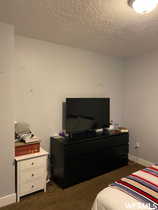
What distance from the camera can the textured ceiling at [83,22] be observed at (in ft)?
5.42

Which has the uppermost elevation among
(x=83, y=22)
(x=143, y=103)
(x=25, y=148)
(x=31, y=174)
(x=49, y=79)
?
(x=83, y=22)

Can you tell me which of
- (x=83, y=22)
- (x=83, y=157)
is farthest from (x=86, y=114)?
(x=83, y=22)

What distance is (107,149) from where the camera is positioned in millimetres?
3078

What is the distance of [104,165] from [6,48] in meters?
2.62

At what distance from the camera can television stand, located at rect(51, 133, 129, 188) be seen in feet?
8.43

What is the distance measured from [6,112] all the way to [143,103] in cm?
283

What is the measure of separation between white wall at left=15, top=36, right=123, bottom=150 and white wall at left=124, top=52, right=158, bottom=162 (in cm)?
76

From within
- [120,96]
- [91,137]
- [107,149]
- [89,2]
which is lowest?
[107,149]

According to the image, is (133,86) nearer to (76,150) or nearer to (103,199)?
(76,150)

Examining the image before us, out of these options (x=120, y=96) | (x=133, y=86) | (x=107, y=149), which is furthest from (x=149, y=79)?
(x=107, y=149)

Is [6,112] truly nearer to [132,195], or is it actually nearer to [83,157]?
[83,157]

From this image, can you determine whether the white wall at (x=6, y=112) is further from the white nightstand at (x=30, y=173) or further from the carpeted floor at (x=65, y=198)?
the carpeted floor at (x=65, y=198)

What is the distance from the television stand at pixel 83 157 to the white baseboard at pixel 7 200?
744mm

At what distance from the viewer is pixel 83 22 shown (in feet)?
6.64
